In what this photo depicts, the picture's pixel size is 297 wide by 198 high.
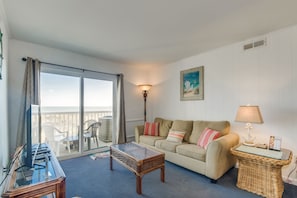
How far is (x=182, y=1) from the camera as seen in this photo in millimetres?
1822

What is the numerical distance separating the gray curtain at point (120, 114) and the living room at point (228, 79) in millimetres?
365

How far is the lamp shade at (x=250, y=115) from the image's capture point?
7.67 ft

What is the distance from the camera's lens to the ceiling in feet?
6.22

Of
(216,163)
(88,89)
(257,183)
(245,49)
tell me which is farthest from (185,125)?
(88,89)

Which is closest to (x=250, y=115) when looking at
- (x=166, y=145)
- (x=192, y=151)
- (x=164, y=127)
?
(x=192, y=151)

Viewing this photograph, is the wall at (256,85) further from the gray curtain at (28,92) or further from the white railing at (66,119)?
the gray curtain at (28,92)

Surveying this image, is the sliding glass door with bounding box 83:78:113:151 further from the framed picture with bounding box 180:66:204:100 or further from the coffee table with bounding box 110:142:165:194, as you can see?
the framed picture with bounding box 180:66:204:100

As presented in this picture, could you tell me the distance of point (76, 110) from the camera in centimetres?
372

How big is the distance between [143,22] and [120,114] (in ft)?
8.46

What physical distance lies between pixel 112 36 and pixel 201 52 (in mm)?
1990

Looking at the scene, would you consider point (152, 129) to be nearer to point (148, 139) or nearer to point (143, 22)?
point (148, 139)

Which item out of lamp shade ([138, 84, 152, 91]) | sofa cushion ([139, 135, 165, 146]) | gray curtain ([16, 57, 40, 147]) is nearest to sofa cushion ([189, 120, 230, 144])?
sofa cushion ([139, 135, 165, 146])

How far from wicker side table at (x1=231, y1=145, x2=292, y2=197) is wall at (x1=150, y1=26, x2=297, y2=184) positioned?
527mm

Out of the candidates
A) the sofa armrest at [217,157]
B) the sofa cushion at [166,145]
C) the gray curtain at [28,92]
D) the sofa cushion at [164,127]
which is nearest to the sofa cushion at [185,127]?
the sofa cushion at [164,127]
